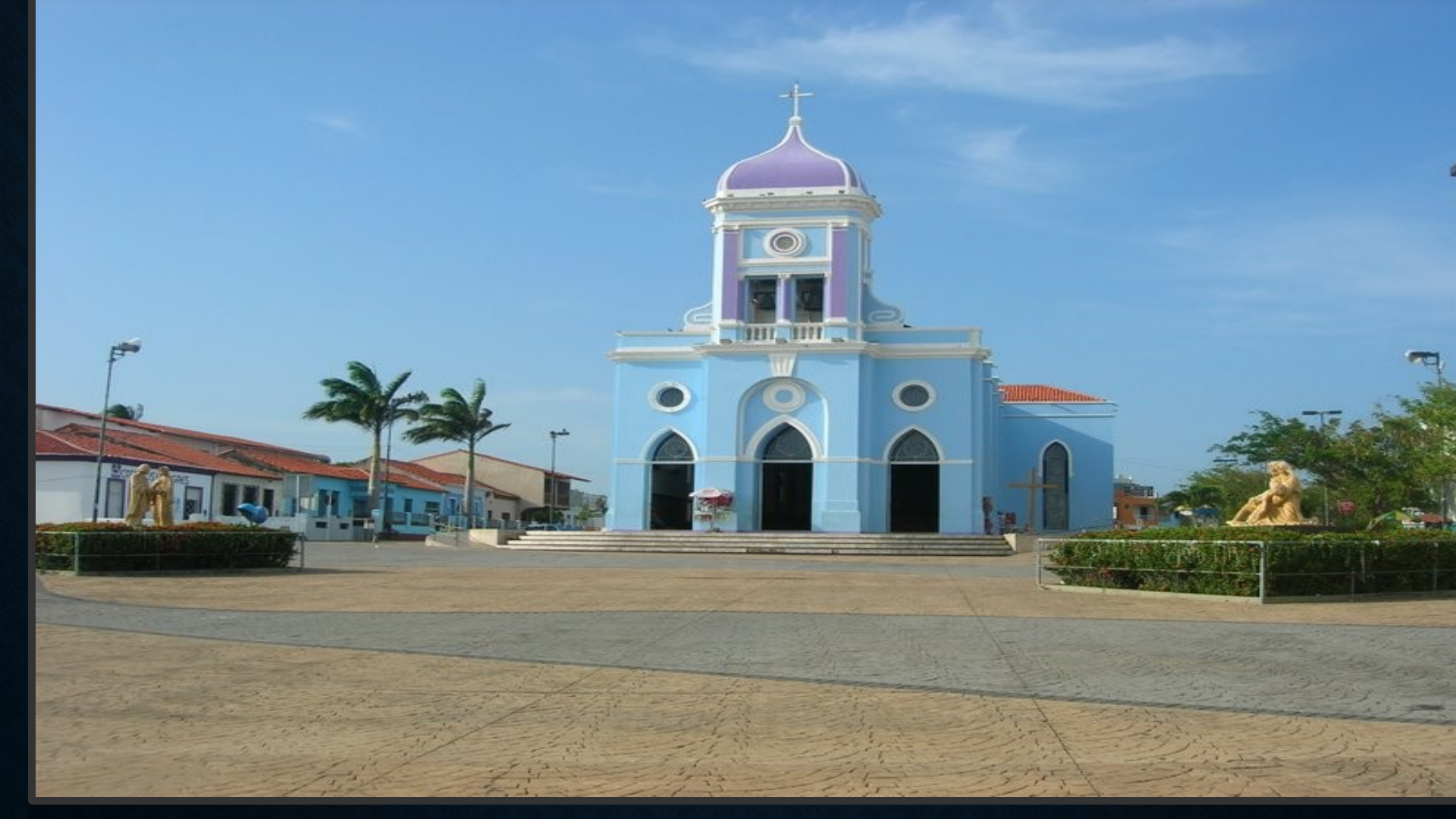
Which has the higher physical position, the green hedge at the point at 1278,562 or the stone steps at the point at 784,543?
the green hedge at the point at 1278,562

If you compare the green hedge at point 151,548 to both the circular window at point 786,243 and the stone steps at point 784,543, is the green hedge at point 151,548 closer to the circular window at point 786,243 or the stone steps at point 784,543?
the stone steps at point 784,543

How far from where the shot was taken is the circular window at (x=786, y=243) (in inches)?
1594

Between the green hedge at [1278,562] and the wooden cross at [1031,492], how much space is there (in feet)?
78.2

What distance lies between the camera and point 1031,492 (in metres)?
42.4

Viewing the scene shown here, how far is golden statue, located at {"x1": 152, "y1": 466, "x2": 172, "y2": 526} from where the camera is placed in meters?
20.6

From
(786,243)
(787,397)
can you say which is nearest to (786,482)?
(787,397)

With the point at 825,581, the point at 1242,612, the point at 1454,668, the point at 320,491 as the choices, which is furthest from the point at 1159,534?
the point at 320,491

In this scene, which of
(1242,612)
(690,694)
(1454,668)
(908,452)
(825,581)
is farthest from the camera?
(908,452)

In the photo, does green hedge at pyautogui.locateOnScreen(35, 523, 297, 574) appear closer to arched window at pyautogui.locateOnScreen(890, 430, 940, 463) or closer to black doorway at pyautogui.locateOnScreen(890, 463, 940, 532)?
arched window at pyautogui.locateOnScreen(890, 430, 940, 463)

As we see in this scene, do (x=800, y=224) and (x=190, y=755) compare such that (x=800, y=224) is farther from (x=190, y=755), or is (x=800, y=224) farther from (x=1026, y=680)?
(x=190, y=755)

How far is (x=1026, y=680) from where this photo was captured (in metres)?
9.21

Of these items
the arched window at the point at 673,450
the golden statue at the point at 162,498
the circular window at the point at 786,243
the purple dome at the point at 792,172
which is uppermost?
the purple dome at the point at 792,172

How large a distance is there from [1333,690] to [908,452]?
102 feet

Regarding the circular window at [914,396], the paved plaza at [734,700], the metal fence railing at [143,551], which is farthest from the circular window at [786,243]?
the paved plaza at [734,700]
